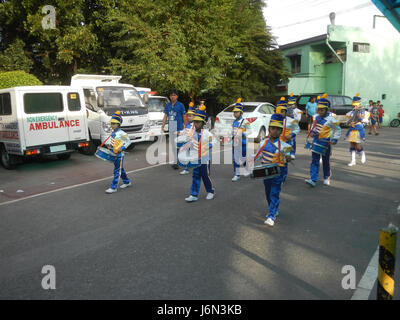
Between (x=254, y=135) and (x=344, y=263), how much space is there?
10.2m

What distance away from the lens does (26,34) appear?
19375mm

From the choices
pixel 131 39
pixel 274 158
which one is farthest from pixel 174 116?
pixel 131 39

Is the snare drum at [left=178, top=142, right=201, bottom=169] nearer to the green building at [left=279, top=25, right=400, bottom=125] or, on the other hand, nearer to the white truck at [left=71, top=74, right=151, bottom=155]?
the white truck at [left=71, top=74, right=151, bottom=155]

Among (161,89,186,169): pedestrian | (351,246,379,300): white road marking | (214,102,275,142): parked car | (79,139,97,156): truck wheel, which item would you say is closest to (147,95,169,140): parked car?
(214,102,275,142): parked car

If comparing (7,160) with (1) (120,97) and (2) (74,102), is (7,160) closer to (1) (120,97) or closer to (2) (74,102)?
(2) (74,102)

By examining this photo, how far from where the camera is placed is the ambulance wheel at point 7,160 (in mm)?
9992

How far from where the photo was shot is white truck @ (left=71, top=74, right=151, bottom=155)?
11.8 meters

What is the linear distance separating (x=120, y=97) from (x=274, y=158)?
8.53m

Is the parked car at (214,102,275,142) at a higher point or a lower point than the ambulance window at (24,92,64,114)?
lower

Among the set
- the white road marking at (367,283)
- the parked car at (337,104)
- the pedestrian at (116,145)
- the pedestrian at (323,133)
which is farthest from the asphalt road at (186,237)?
the parked car at (337,104)

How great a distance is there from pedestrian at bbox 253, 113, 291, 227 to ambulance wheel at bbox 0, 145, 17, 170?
7.73 metres

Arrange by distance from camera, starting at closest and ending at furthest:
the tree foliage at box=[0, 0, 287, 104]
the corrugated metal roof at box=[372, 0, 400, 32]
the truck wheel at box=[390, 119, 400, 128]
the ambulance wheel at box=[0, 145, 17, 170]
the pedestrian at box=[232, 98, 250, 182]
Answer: the corrugated metal roof at box=[372, 0, 400, 32]
the pedestrian at box=[232, 98, 250, 182]
the ambulance wheel at box=[0, 145, 17, 170]
the tree foliage at box=[0, 0, 287, 104]
the truck wheel at box=[390, 119, 400, 128]

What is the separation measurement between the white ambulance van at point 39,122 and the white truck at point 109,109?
1037 millimetres
